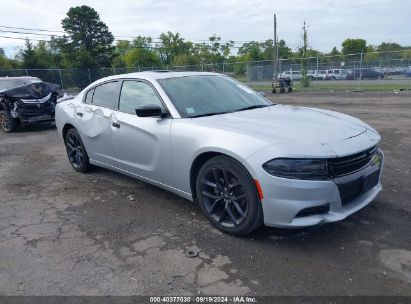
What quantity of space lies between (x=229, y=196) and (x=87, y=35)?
2364 inches

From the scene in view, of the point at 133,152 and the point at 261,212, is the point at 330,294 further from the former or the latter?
the point at 133,152

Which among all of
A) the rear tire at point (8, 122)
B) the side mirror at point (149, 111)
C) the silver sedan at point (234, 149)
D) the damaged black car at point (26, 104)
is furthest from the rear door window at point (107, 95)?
the rear tire at point (8, 122)

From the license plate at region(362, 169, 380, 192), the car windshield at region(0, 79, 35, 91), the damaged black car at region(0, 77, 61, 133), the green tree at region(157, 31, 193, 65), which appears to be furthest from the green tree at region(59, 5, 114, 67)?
the license plate at region(362, 169, 380, 192)

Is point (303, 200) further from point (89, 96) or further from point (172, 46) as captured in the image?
point (172, 46)

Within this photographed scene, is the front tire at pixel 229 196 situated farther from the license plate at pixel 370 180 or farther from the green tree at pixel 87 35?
the green tree at pixel 87 35

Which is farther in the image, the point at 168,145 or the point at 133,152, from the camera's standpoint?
the point at 133,152

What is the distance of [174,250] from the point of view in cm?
338

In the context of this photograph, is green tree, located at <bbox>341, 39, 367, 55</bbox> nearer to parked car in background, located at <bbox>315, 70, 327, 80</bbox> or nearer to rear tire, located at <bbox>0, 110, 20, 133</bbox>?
parked car in background, located at <bbox>315, 70, 327, 80</bbox>

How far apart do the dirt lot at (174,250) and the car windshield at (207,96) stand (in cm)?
117

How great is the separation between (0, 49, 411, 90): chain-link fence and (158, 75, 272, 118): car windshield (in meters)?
20.1

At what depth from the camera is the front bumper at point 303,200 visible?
9.82 ft

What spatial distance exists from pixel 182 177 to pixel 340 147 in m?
1.60

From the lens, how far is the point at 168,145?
Answer: 3908mm

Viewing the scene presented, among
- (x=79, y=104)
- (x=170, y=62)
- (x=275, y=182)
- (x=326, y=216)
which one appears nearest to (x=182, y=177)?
(x=275, y=182)
